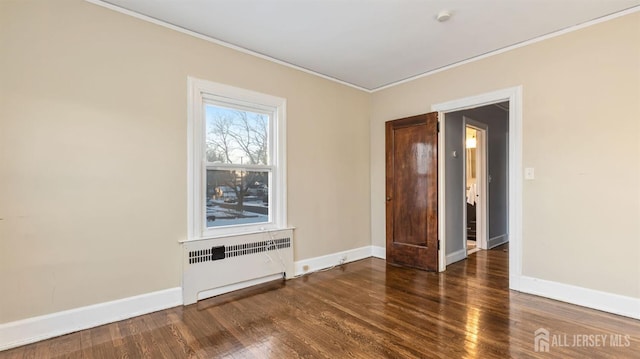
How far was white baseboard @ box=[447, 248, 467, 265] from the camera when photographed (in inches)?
166

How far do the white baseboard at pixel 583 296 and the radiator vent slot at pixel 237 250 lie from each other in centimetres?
265

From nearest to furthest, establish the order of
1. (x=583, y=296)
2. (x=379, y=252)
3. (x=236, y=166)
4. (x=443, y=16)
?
(x=443, y=16)
(x=583, y=296)
(x=236, y=166)
(x=379, y=252)

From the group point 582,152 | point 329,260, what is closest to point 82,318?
point 329,260

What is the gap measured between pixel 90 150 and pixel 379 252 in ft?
12.4

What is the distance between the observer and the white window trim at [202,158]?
117 inches

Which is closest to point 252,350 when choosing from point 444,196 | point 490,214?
point 444,196

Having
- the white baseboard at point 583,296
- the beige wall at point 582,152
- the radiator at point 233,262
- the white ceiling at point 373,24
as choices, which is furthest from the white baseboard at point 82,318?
the beige wall at point 582,152

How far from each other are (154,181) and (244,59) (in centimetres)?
164

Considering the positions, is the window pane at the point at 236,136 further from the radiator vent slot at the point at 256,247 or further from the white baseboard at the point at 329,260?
the white baseboard at the point at 329,260

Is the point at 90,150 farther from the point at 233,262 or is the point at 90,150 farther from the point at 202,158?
the point at 233,262

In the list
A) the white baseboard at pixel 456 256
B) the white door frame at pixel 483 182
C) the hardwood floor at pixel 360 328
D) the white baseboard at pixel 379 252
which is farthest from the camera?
the white door frame at pixel 483 182

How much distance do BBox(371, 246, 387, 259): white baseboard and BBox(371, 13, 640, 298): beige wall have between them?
184 centimetres

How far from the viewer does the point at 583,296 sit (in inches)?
110

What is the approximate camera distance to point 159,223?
110 inches
